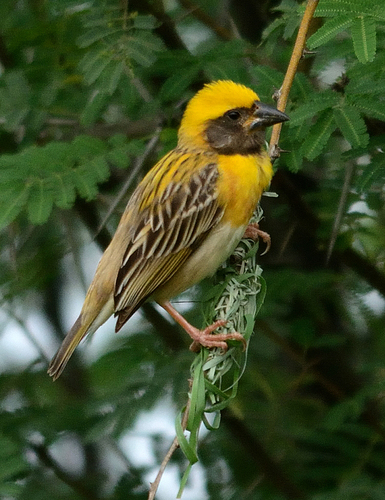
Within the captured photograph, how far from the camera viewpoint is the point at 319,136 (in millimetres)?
3656

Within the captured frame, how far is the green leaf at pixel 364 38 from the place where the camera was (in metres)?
3.07

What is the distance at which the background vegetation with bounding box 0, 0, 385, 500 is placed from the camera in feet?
14.0

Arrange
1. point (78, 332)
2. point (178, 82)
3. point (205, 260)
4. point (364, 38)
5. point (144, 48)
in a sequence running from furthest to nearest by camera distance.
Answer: point (178, 82) → point (144, 48) → point (78, 332) → point (205, 260) → point (364, 38)

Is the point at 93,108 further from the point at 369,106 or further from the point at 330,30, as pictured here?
the point at 330,30

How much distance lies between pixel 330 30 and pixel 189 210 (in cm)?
117

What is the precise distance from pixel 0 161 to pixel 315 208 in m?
2.00

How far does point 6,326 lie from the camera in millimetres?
5305

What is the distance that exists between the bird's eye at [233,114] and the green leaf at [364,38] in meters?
0.99

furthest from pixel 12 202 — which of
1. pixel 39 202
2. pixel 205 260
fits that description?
pixel 205 260

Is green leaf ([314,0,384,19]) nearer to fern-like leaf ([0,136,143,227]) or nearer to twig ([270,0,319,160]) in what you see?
twig ([270,0,319,160])

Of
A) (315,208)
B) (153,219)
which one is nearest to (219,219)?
(153,219)

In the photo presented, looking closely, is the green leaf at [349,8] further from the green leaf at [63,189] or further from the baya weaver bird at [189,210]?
the green leaf at [63,189]

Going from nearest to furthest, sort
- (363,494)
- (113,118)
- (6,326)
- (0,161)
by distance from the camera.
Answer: (0,161)
(363,494)
(6,326)
(113,118)

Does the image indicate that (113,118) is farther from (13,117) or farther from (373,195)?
(373,195)
